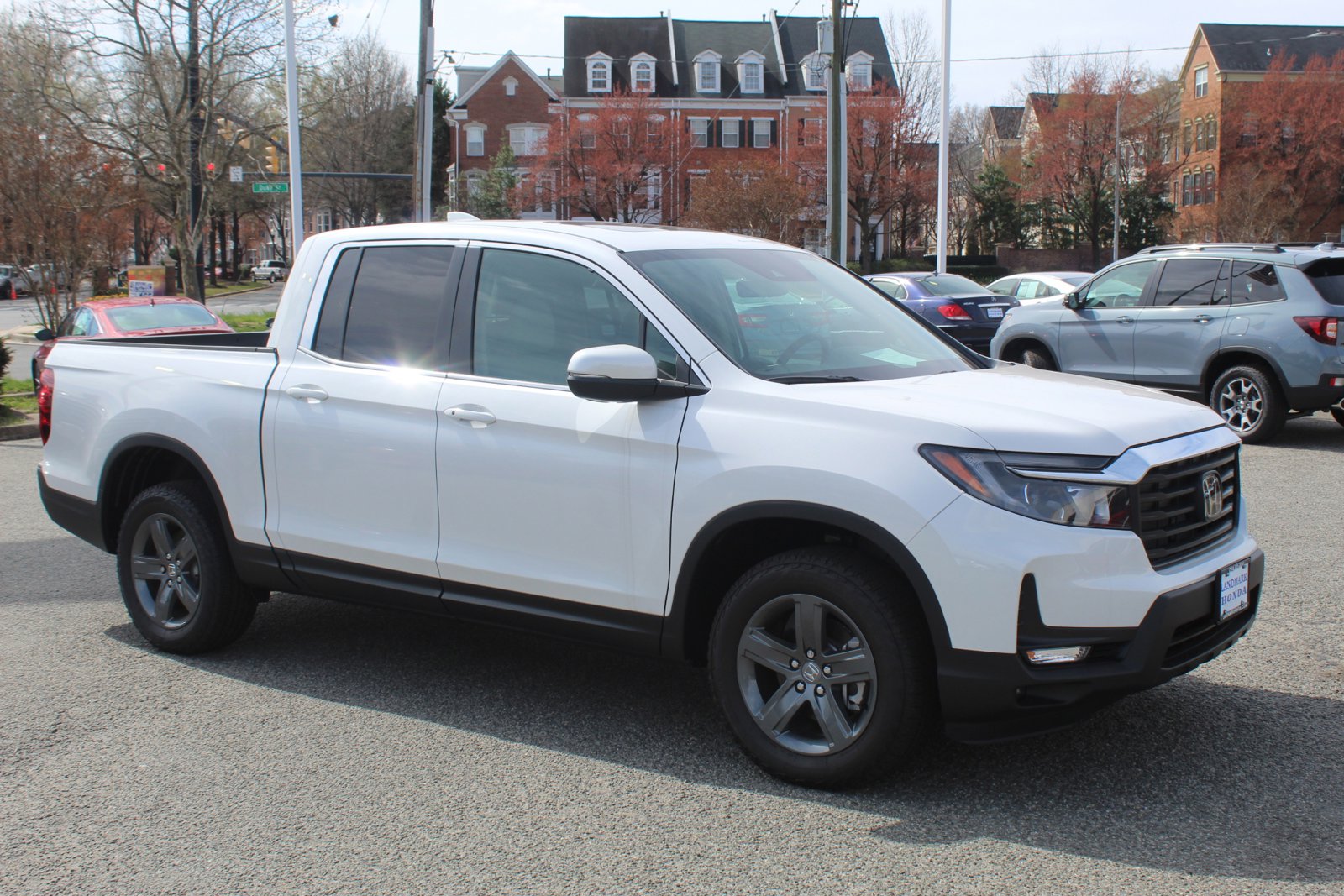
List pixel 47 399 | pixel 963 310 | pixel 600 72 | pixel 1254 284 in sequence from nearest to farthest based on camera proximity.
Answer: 1. pixel 47 399
2. pixel 1254 284
3. pixel 963 310
4. pixel 600 72

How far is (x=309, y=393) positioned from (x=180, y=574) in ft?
3.96

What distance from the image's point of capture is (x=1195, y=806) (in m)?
3.93

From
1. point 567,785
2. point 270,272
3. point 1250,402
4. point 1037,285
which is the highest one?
point 270,272

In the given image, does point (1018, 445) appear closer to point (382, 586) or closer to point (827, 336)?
point (827, 336)

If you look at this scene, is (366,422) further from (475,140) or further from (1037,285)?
(475,140)

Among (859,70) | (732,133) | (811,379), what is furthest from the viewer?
(732,133)

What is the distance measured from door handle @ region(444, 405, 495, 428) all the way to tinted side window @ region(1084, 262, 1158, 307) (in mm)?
9948

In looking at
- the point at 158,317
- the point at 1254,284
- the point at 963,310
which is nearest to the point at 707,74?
the point at 963,310

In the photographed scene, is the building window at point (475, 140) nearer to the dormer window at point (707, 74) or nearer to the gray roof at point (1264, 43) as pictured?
the dormer window at point (707, 74)

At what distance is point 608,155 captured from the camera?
62.3 meters

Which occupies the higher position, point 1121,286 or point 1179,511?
point 1121,286

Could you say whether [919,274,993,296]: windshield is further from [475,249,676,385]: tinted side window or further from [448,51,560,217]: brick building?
[448,51,560,217]: brick building

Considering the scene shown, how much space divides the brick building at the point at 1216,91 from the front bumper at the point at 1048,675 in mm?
61851

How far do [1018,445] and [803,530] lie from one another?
793mm
